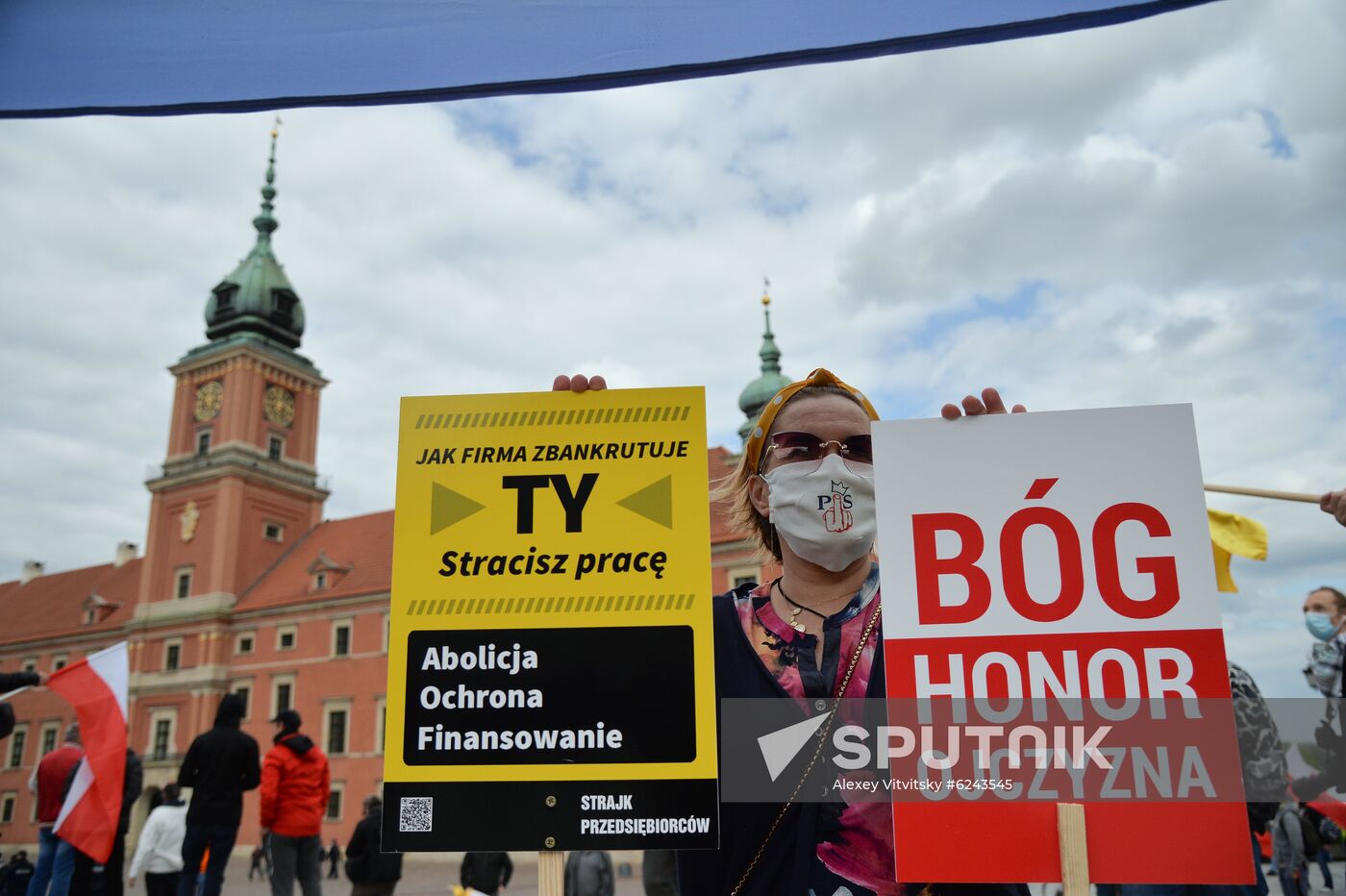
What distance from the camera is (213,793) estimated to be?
311 inches

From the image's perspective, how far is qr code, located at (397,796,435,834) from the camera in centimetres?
225

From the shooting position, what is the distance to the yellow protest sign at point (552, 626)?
2.23 m

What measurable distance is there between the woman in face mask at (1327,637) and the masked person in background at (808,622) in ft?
12.2

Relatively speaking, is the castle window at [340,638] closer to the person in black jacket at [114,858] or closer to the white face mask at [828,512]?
the person in black jacket at [114,858]

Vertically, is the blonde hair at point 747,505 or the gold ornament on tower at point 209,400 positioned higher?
the gold ornament on tower at point 209,400

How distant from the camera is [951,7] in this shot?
8.12 ft

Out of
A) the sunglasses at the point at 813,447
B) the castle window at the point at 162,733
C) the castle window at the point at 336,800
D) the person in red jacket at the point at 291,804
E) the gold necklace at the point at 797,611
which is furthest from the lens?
the castle window at the point at 162,733

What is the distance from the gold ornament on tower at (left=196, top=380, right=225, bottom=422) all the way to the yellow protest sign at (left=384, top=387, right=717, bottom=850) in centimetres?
5171

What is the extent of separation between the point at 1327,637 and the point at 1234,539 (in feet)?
2.99

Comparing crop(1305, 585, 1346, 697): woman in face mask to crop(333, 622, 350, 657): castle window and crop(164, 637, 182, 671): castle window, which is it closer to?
crop(333, 622, 350, 657): castle window

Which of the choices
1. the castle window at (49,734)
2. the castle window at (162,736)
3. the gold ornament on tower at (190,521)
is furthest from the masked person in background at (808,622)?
the castle window at (49,734)

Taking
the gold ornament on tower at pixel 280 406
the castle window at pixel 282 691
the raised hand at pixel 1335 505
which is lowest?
the raised hand at pixel 1335 505

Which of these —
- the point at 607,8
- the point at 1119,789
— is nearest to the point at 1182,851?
the point at 1119,789

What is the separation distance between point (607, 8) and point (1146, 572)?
189cm
